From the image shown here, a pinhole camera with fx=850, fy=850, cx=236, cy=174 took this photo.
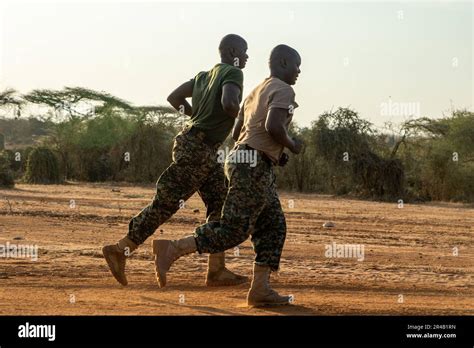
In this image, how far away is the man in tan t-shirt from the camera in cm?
584

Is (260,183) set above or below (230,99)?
below

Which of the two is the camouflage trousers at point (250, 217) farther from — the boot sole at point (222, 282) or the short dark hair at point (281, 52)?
the boot sole at point (222, 282)

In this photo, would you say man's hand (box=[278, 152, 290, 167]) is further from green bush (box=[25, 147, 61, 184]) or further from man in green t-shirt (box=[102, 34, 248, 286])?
green bush (box=[25, 147, 61, 184])

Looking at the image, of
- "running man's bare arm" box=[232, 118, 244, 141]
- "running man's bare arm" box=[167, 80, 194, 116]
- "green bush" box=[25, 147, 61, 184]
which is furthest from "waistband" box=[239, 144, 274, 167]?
"green bush" box=[25, 147, 61, 184]

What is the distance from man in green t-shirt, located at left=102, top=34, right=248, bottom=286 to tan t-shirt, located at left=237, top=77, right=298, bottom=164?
0.47 m

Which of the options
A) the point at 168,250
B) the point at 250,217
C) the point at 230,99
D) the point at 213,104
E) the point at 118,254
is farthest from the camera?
the point at 118,254

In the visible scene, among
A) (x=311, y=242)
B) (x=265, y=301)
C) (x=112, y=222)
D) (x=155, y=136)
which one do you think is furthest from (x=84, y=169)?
(x=265, y=301)

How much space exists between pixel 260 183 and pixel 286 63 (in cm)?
87

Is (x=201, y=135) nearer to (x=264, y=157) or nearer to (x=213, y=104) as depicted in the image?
(x=213, y=104)

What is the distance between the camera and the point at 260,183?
232 inches

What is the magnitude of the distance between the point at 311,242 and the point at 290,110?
5565mm

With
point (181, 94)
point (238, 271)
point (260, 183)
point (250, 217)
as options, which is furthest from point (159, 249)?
point (238, 271)

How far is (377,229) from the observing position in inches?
557
